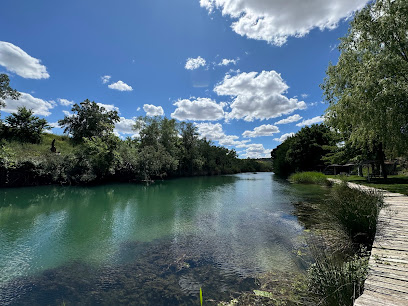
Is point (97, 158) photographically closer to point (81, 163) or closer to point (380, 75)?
point (81, 163)

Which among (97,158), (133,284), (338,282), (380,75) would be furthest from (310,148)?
(133,284)

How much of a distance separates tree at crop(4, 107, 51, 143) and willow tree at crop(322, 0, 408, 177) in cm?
4150

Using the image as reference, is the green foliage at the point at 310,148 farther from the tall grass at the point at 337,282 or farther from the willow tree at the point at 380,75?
the tall grass at the point at 337,282

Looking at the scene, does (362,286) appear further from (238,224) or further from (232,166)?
(232,166)

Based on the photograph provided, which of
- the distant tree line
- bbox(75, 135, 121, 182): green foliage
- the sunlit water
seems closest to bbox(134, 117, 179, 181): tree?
the distant tree line

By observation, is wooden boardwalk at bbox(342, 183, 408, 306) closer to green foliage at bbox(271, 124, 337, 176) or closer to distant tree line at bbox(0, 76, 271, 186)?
distant tree line at bbox(0, 76, 271, 186)

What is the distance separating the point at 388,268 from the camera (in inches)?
145

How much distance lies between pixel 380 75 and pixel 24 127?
43.7 m

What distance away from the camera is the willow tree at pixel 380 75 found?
29.6 feet

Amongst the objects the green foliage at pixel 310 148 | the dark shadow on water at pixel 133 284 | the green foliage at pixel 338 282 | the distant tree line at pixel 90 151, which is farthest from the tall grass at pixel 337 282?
the green foliage at pixel 310 148

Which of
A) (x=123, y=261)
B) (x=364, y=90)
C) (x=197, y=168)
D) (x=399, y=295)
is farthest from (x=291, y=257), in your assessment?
(x=197, y=168)

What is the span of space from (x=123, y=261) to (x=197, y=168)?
45777 mm

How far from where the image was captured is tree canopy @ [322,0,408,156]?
9.01m

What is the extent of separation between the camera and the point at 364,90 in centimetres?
970
